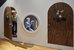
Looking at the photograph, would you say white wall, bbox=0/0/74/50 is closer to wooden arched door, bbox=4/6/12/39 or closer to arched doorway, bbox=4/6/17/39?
arched doorway, bbox=4/6/17/39

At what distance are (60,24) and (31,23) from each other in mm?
1334

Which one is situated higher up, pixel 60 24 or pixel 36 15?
pixel 36 15

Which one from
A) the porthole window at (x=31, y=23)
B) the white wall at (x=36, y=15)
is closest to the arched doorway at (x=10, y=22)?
the white wall at (x=36, y=15)

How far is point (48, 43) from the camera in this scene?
5305 millimetres

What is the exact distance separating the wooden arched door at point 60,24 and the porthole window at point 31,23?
0.66 m

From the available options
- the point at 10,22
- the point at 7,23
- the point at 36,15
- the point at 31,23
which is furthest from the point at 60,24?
the point at 7,23

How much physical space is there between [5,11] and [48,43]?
2683mm

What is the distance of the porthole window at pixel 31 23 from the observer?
5.56m

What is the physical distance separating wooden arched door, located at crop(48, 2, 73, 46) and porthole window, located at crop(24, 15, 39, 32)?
0.66m

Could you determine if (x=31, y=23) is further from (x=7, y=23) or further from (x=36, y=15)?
(x=7, y=23)

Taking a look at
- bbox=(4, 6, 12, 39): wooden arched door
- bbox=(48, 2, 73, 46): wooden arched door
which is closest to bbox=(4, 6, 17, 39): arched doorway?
bbox=(4, 6, 12, 39): wooden arched door

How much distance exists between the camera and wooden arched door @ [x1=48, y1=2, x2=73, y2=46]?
15.9 feet

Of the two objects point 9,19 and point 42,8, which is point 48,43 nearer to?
Answer: point 42,8

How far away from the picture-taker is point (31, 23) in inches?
224
